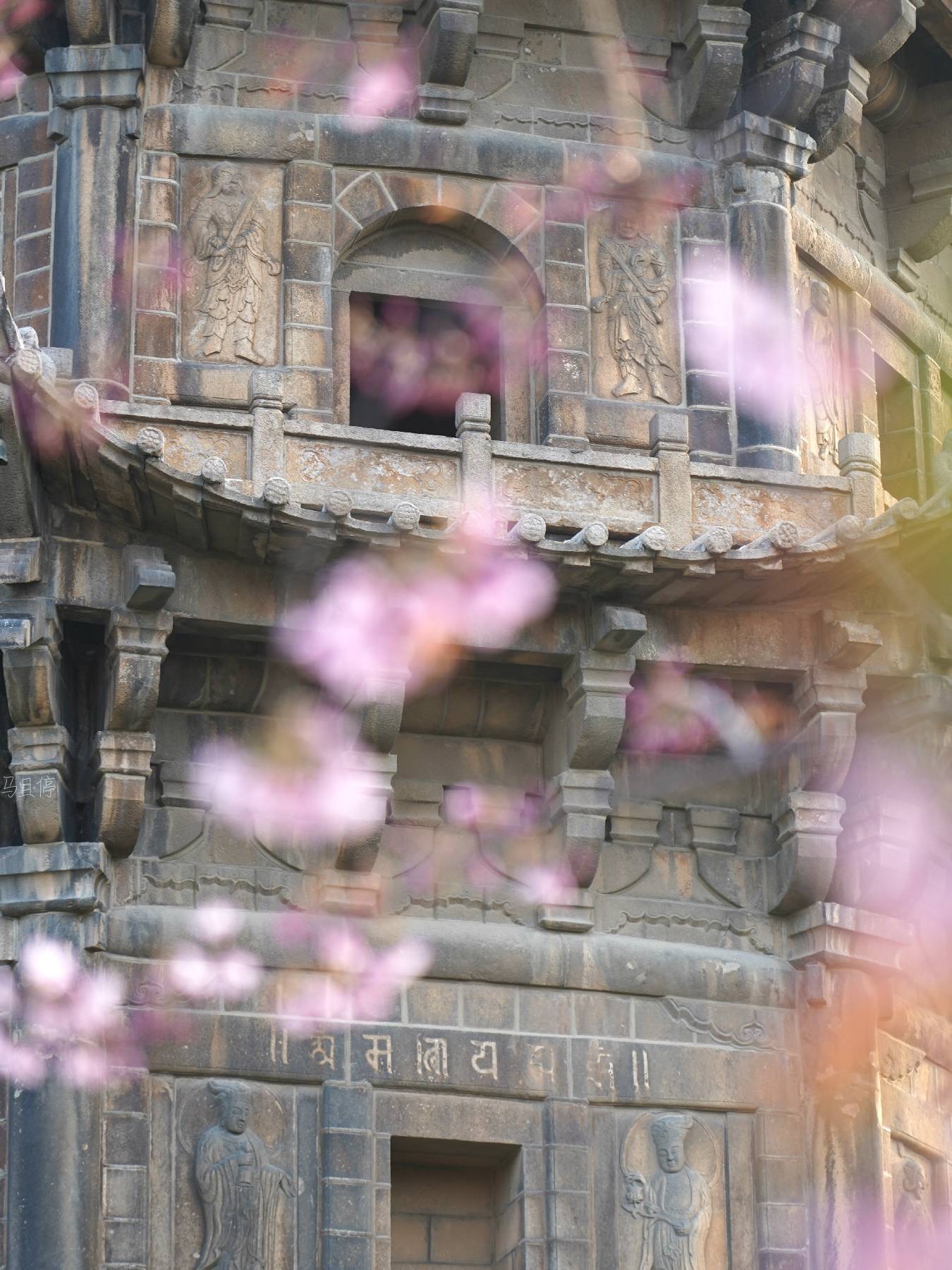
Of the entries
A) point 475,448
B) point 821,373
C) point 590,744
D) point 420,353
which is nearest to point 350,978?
point 590,744

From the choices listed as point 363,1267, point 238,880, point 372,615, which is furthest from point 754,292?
point 363,1267

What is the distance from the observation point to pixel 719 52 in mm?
24234

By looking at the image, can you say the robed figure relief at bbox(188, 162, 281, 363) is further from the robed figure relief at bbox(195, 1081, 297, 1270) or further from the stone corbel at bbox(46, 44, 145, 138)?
the robed figure relief at bbox(195, 1081, 297, 1270)

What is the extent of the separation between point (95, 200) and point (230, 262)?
1041 millimetres

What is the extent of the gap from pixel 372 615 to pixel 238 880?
202cm

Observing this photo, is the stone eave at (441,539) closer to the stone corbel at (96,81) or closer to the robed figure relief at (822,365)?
the robed figure relief at (822,365)

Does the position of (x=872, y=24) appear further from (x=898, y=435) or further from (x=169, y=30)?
(x=169, y=30)

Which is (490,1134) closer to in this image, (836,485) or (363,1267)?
(363,1267)

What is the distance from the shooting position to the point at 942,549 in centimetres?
2214

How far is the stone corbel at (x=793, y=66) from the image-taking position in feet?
79.9

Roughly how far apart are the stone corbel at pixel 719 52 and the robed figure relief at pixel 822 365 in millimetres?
1711

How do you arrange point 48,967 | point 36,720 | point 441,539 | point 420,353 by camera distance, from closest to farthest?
point 48,967, point 441,539, point 36,720, point 420,353

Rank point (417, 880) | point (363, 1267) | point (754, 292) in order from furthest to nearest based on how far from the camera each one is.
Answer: point (754, 292) → point (417, 880) → point (363, 1267)

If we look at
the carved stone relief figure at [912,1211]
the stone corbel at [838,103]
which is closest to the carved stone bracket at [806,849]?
the carved stone relief figure at [912,1211]
